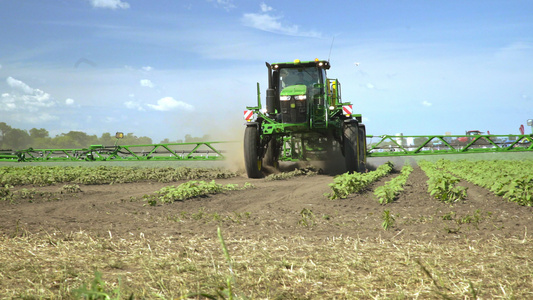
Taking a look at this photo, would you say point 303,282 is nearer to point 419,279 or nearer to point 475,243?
point 419,279

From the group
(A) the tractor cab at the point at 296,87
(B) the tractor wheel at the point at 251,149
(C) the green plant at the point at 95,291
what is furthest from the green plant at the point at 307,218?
(B) the tractor wheel at the point at 251,149

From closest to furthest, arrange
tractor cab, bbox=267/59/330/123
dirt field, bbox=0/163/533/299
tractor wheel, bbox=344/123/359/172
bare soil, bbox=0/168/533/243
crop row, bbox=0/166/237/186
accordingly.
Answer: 1. dirt field, bbox=0/163/533/299
2. bare soil, bbox=0/168/533/243
3. tractor cab, bbox=267/59/330/123
4. tractor wheel, bbox=344/123/359/172
5. crop row, bbox=0/166/237/186

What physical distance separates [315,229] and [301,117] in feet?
23.3

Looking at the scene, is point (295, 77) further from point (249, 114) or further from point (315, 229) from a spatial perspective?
point (315, 229)

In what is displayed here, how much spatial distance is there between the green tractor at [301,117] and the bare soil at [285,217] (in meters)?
3.96

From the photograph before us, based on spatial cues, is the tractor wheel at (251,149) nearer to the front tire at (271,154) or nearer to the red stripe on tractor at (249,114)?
the red stripe on tractor at (249,114)

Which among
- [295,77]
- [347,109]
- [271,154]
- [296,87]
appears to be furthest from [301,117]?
[271,154]

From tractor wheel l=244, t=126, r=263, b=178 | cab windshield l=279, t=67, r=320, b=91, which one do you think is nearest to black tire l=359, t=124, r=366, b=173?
cab windshield l=279, t=67, r=320, b=91

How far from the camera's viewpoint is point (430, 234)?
5016 mm

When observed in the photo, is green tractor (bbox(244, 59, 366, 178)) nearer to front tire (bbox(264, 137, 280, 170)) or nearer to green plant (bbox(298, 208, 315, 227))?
front tire (bbox(264, 137, 280, 170))

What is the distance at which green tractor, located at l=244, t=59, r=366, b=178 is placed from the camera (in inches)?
483

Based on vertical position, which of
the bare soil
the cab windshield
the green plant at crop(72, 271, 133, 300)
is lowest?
the bare soil

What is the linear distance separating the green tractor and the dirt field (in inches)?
154

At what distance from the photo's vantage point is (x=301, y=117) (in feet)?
40.1
